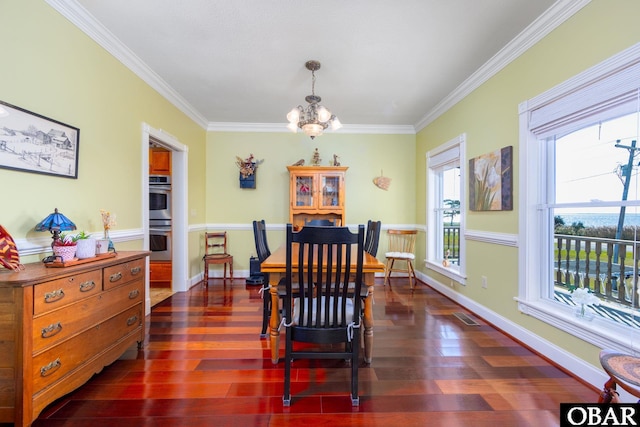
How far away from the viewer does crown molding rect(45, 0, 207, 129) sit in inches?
75.7

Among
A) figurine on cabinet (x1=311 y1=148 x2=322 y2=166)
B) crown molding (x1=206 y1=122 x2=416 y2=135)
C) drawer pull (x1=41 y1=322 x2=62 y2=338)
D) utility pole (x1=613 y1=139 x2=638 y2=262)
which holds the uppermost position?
crown molding (x1=206 y1=122 x2=416 y2=135)

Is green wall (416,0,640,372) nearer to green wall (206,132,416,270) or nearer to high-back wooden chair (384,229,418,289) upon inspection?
high-back wooden chair (384,229,418,289)

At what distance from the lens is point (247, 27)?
2.15 m

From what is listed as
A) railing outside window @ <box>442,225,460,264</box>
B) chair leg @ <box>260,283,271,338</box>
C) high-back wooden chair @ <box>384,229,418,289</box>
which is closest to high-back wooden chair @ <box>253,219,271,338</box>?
chair leg @ <box>260,283,271,338</box>

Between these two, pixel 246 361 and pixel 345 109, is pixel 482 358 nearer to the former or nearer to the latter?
pixel 246 361

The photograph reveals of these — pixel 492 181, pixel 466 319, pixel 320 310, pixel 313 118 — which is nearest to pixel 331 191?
pixel 313 118

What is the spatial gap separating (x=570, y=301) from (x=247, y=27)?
322 centimetres

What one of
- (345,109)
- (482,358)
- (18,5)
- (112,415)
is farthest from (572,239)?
(18,5)

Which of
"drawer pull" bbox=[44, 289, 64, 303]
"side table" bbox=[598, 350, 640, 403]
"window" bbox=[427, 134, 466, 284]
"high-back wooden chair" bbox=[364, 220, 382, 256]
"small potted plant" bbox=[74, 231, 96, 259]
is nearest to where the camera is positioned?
"side table" bbox=[598, 350, 640, 403]

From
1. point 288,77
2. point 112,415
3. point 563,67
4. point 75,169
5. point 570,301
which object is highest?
point 288,77

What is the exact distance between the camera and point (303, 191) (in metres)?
4.25

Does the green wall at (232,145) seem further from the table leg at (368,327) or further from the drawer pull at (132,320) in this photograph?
the table leg at (368,327)

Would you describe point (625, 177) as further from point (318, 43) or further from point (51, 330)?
point (51, 330)

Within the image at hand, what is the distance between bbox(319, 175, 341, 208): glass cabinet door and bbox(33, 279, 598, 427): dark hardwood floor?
82.0 inches
